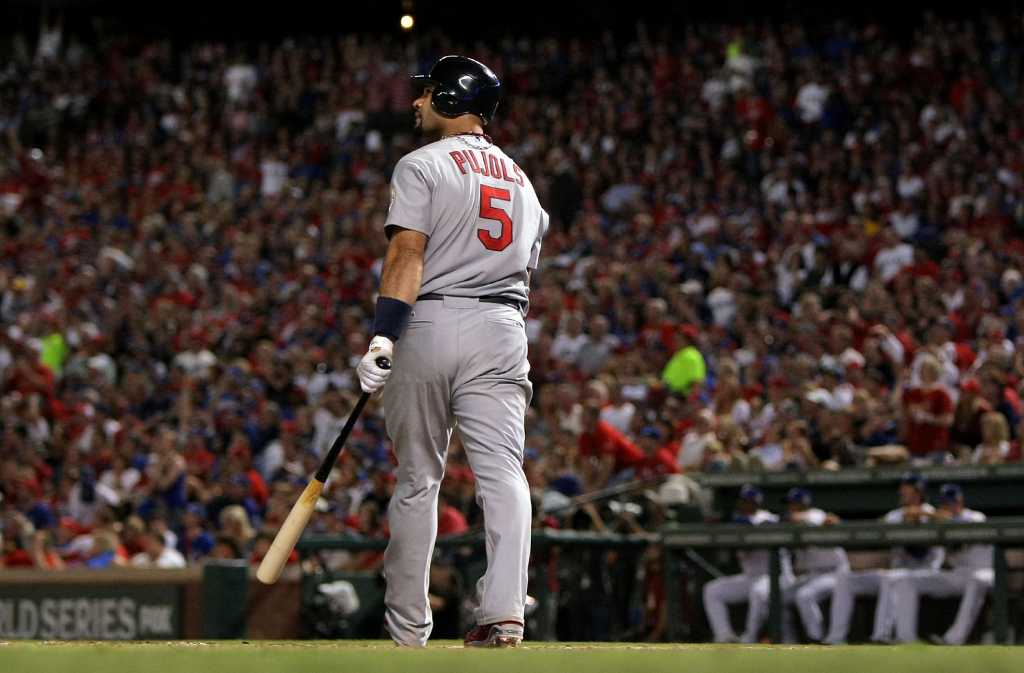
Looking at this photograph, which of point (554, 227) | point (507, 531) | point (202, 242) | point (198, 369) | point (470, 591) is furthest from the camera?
point (202, 242)

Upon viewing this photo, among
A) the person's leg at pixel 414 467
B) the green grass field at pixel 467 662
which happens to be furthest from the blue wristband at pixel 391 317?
the green grass field at pixel 467 662

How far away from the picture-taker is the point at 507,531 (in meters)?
5.26

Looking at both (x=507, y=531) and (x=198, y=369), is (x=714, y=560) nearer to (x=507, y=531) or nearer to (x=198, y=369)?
(x=507, y=531)

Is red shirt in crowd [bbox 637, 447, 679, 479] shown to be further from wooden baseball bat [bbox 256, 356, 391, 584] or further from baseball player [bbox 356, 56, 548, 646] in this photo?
wooden baseball bat [bbox 256, 356, 391, 584]

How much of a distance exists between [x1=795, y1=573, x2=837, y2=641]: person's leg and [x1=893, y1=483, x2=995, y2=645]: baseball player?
0.58 m

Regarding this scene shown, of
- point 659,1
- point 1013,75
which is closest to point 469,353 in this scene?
point 1013,75

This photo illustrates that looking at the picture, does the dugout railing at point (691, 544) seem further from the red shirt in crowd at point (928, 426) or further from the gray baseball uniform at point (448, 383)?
the gray baseball uniform at point (448, 383)

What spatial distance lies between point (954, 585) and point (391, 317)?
5820 millimetres

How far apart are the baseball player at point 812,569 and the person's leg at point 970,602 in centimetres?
81

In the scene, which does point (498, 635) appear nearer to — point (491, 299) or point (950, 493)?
point (491, 299)

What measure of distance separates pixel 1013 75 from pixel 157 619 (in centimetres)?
1142

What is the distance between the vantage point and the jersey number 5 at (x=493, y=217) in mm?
5430

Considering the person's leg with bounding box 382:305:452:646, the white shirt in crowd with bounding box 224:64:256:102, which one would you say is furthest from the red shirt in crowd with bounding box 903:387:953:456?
the white shirt in crowd with bounding box 224:64:256:102

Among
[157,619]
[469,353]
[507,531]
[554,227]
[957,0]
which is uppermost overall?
[957,0]
